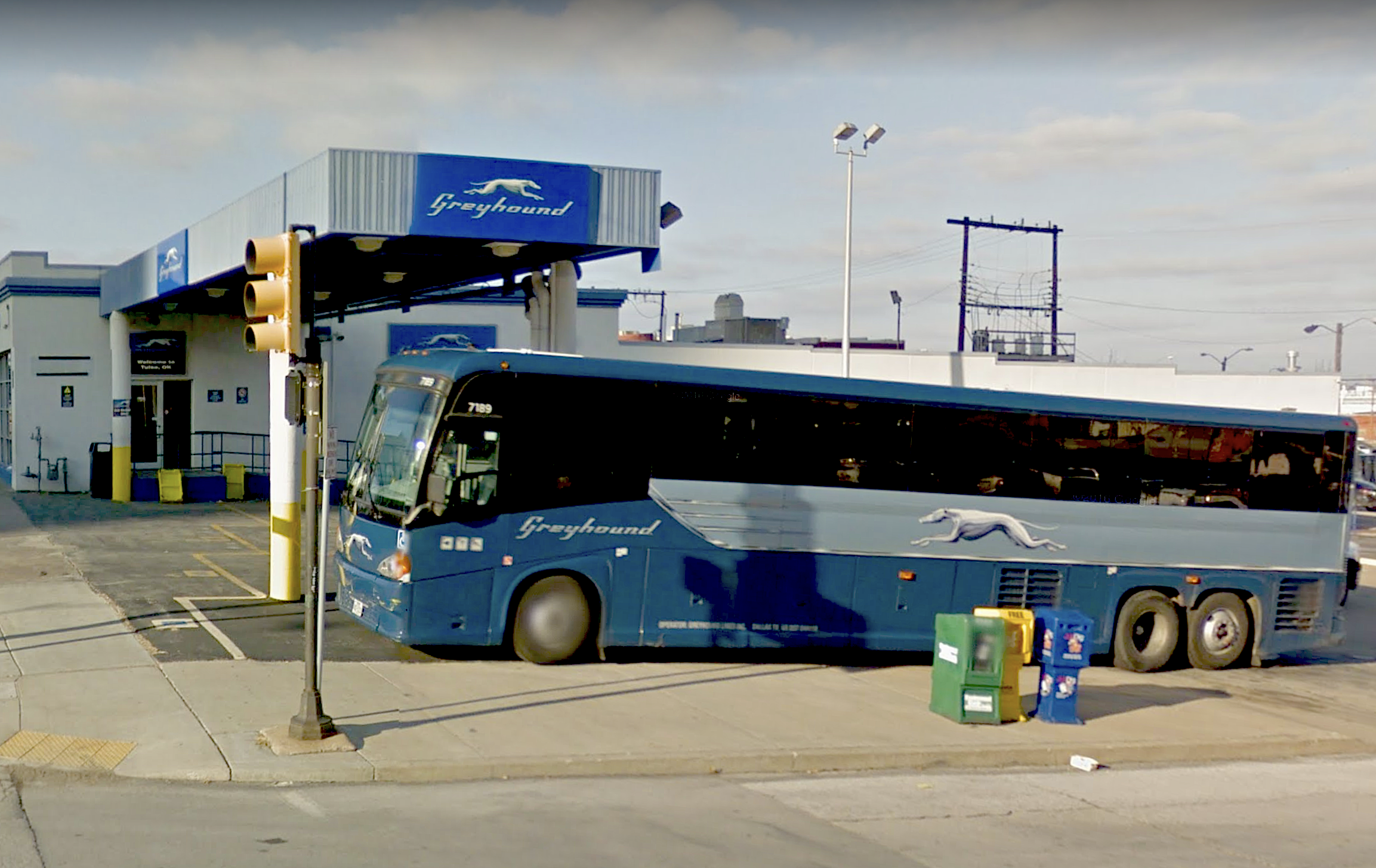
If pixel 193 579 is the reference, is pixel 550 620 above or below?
above

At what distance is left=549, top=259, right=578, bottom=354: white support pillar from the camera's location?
18.6 metres

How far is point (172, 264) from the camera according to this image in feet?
77.2

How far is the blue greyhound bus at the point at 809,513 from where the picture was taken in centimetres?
1360

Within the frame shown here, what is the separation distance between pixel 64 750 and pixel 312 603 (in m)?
2.12

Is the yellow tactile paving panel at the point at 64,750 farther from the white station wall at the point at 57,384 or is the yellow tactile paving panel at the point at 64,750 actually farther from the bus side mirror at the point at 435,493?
the white station wall at the point at 57,384

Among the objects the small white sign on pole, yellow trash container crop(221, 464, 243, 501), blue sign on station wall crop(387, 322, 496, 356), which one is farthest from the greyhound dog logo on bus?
blue sign on station wall crop(387, 322, 496, 356)

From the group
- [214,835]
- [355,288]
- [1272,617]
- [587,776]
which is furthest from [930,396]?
[355,288]

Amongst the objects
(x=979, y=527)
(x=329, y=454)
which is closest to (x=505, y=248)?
(x=329, y=454)

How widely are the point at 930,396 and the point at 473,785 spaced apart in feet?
25.8

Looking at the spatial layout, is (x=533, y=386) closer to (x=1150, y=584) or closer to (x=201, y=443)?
(x=1150, y=584)

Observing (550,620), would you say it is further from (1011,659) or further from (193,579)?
(193,579)

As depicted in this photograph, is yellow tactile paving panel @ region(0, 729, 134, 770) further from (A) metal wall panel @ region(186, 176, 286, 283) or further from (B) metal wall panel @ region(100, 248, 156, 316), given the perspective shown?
(B) metal wall panel @ region(100, 248, 156, 316)

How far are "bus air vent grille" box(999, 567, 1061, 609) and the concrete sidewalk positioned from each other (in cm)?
87

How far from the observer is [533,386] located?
13812 mm
